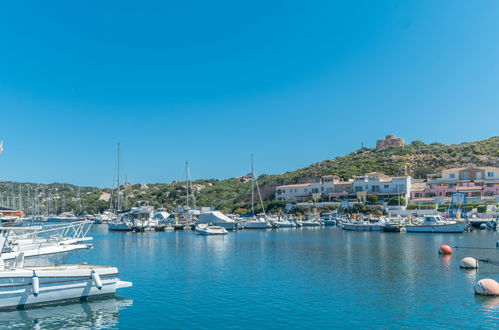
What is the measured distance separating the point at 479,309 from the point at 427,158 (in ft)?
489

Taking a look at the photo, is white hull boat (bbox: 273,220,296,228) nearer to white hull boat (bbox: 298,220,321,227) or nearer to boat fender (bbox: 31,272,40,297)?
white hull boat (bbox: 298,220,321,227)

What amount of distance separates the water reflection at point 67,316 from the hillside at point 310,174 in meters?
108

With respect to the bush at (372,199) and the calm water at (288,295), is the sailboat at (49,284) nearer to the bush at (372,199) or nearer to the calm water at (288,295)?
the calm water at (288,295)

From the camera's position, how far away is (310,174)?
497 feet

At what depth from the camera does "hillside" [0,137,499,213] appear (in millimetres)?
147875

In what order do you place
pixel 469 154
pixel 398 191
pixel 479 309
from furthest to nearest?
1. pixel 469 154
2. pixel 398 191
3. pixel 479 309

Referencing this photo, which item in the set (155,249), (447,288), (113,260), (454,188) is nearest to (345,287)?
(447,288)

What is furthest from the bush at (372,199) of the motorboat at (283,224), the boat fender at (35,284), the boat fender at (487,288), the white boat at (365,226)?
the boat fender at (35,284)

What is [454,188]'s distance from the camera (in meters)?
114

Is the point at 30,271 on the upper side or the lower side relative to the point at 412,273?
upper

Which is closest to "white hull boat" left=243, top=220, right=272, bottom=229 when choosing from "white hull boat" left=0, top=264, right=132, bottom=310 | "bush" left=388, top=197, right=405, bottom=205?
"bush" left=388, top=197, right=405, bottom=205

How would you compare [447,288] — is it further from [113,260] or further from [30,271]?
[113,260]

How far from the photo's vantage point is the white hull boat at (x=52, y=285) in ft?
68.0

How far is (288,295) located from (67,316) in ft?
36.4
